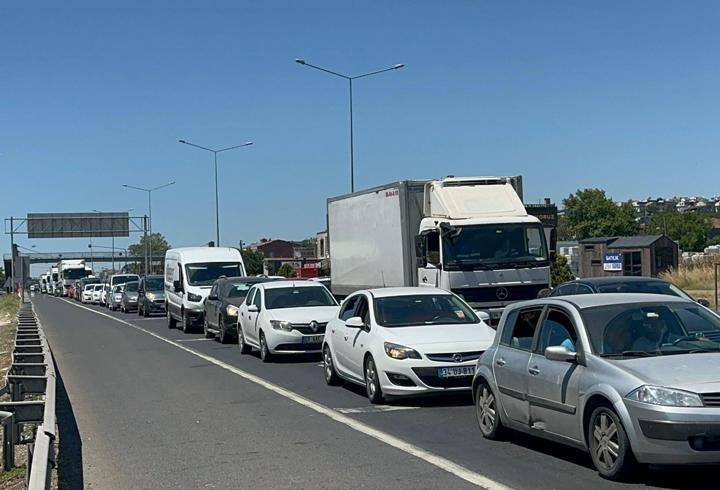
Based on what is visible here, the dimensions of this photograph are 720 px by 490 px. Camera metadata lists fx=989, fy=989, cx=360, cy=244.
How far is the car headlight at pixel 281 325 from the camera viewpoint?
19109 mm

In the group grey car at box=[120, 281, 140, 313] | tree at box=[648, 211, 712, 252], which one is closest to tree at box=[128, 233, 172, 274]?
tree at box=[648, 211, 712, 252]

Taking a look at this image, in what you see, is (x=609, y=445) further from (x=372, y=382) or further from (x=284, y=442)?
(x=372, y=382)

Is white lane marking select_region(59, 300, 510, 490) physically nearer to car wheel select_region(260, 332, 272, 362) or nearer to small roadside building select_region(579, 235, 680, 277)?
car wheel select_region(260, 332, 272, 362)

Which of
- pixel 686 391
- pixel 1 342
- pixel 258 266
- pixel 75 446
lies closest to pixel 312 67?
pixel 1 342

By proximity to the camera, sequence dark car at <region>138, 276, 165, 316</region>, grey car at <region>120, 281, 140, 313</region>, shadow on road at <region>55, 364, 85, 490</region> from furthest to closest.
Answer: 1. grey car at <region>120, 281, 140, 313</region>
2. dark car at <region>138, 276, 165, 316</region>
3. shadow on road at <region>55, 364, 85, 490</region>

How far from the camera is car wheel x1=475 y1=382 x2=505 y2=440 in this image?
9773 millimetres

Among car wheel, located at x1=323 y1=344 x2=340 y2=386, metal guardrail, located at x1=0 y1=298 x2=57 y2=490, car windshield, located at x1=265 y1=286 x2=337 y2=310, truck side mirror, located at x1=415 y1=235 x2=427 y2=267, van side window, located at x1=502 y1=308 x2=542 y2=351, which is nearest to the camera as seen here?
metal guardrail, located at x1=0 y1=298 x2=57 y2=490

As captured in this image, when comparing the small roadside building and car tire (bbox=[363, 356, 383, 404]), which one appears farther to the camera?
the small roadside building

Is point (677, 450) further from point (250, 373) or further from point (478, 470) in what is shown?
point (250, 373)

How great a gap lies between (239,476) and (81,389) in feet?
26.4

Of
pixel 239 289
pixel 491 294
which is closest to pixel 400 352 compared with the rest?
pixel 491 294

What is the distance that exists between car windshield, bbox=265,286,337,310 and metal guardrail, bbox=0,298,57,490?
5.50m

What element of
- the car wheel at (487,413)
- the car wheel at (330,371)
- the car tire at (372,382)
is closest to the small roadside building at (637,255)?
the car wheel at (330,371)

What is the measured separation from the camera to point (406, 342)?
41.0 feet
